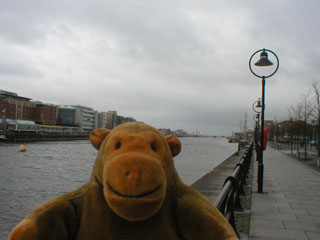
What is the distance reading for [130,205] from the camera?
4.52ft

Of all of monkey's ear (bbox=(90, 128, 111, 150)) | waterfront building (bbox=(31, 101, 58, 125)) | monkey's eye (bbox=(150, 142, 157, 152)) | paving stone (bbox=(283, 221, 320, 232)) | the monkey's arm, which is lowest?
paving stone (bbox=(283, 221, 320, 232))

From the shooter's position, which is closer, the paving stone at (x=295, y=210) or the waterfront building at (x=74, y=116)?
the paving stone at (x=295, y=210)

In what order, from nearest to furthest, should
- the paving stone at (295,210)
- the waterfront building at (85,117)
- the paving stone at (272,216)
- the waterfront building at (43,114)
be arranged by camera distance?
the paving stone at (272,216)
the paving stone at (295,210)
the waterfront building at (43,114)
the waterfront building at (85,117)

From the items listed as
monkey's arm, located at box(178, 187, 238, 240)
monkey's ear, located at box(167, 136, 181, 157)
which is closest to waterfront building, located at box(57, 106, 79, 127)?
monkey's ear, located at box(167, 136, 181, 157)

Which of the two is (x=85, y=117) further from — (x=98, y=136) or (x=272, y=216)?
(x=98, y=136)

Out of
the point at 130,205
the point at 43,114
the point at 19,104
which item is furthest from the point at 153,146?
the point at 43,114

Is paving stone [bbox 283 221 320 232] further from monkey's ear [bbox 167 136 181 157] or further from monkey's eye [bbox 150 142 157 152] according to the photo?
monkey's eye [bbox 150 142 157 152]

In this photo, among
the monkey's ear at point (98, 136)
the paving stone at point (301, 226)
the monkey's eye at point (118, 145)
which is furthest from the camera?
the paving stone at point (301, 226)

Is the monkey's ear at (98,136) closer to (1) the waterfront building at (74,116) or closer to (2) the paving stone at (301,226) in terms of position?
(2) the paving stone at (301,226)

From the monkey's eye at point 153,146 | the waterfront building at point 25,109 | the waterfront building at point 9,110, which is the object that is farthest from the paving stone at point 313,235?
the waterfront building at point 9,110

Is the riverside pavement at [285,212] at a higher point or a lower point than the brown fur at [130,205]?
lower

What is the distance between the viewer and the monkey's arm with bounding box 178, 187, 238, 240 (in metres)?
1.61

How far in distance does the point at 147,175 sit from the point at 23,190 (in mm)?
15696

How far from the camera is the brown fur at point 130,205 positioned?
4.61ft
